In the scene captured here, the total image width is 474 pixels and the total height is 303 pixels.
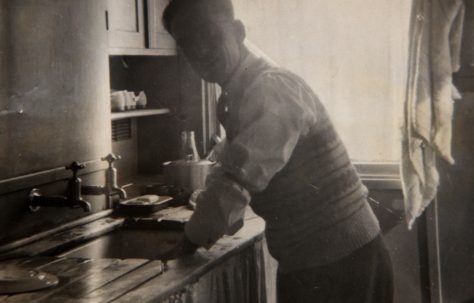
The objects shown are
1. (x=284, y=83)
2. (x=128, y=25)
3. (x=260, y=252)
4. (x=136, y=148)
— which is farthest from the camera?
(x=136, y=148)

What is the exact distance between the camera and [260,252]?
244cm

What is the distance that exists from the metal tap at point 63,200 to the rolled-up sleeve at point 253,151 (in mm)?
493

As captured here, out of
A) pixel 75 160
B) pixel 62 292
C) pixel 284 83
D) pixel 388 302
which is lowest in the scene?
pixel 388 302

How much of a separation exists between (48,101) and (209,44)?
0.68 meters

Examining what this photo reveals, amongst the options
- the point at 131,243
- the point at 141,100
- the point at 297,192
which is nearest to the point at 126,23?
the point at 141,100

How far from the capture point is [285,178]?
1.96 m

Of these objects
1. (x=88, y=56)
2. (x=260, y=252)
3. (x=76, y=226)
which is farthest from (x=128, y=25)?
(x=260, y=252)

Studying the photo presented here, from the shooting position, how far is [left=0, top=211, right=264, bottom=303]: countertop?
5.33 feet

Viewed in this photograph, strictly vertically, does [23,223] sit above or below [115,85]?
below

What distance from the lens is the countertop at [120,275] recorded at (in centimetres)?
162

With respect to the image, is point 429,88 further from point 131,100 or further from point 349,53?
point 131,100

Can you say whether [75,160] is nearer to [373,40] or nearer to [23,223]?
[23,223]

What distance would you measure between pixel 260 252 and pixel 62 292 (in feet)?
3.08

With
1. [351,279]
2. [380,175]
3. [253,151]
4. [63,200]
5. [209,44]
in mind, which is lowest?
[351,279]
